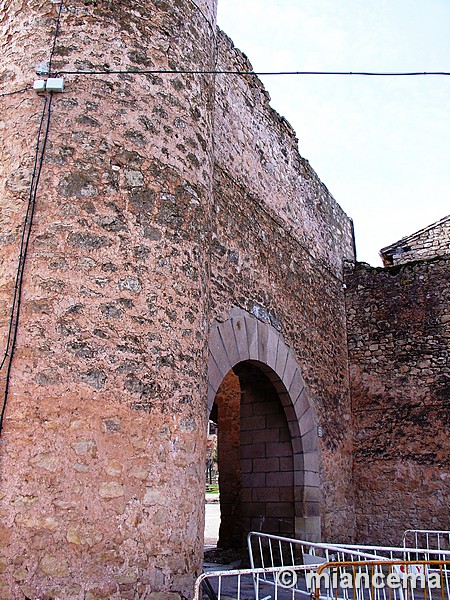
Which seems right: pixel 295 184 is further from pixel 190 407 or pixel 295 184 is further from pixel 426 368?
pixel 190 407

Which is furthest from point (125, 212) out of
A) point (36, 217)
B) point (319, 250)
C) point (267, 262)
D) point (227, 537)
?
point (227, 537)

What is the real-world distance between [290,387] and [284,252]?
5.18ft

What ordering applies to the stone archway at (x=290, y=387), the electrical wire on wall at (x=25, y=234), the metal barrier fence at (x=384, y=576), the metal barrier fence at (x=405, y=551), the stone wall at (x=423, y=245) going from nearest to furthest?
the metal barrier fence at (x=384, y=576) → the electrical wire on wall at (x=25, y=234) → the metal barrier fence at (x=405, y=551) → the stone archway at (x=290, y=387) → the stone wall at (x=423, y=245)

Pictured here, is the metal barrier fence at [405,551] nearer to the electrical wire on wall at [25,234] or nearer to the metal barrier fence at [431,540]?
the metal barrier fence at [431,540]

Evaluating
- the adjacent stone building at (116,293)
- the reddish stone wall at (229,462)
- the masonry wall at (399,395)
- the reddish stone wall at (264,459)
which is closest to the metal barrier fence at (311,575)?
the reddish stone wall at (264,459)

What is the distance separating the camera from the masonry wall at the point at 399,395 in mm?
7672

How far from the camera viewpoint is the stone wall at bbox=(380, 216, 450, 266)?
30.7ft

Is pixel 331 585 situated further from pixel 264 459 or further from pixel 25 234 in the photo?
pixel 25 234

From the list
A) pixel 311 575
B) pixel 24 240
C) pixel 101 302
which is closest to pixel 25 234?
pixel 24 240

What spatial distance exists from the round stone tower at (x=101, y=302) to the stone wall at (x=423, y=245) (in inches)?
241

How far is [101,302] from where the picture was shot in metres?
3.34

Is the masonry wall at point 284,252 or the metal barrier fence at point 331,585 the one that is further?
the masonry wall at point 284,252

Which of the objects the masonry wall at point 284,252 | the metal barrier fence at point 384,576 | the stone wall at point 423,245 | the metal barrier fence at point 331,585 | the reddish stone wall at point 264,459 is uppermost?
the stone wall at point 423,245

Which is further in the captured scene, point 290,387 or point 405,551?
point 290,387
